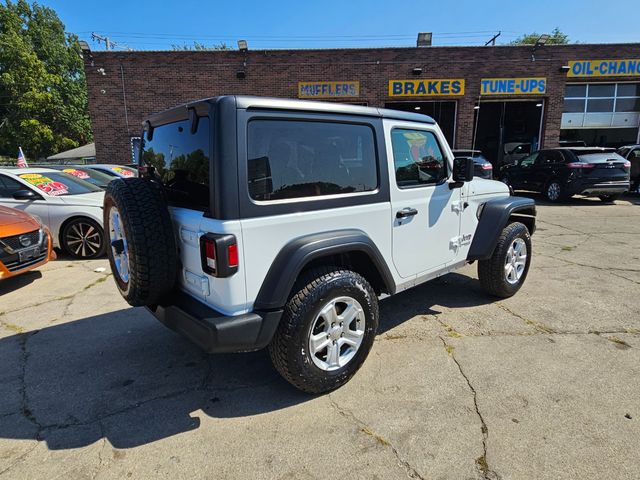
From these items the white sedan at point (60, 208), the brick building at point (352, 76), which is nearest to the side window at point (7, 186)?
the white sedan at point (60, 208)

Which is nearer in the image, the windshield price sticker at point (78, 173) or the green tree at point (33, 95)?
the windshield price sticker at point (78, 173)

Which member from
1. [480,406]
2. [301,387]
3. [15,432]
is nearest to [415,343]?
[480,406]

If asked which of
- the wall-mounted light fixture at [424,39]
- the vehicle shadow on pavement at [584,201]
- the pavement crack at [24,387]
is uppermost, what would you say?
the wall-mounted light fixture at [424,39]

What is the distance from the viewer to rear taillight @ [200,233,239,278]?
6.98ft

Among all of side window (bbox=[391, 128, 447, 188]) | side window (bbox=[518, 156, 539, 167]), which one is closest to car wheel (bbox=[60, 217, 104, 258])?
side window (bbox=[391, 128, 447, 188])

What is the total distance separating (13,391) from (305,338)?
221cm

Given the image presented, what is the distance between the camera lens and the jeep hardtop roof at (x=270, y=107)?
222 centimetres

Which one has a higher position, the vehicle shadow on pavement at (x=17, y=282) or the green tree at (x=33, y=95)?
the green tree at (x=33, y=95)

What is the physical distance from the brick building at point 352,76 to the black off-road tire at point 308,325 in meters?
15.9

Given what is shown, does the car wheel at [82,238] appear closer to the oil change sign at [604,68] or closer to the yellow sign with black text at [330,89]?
the yellow sign with black text at [330,89]

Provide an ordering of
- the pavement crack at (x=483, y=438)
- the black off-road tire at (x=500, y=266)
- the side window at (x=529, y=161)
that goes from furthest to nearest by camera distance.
Answer: 1. the side window at (x=529, y=161)
2. the black off-road tire at (x=500, y=266)
3. the pavement crack at (x=483, y=438)

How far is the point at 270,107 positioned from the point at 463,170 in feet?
6.60

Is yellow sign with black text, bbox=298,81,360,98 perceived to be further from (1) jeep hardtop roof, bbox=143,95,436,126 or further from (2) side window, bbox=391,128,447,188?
(1) jeep hardtop roof, bbox=143,95,436,126

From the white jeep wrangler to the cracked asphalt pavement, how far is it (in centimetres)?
44
